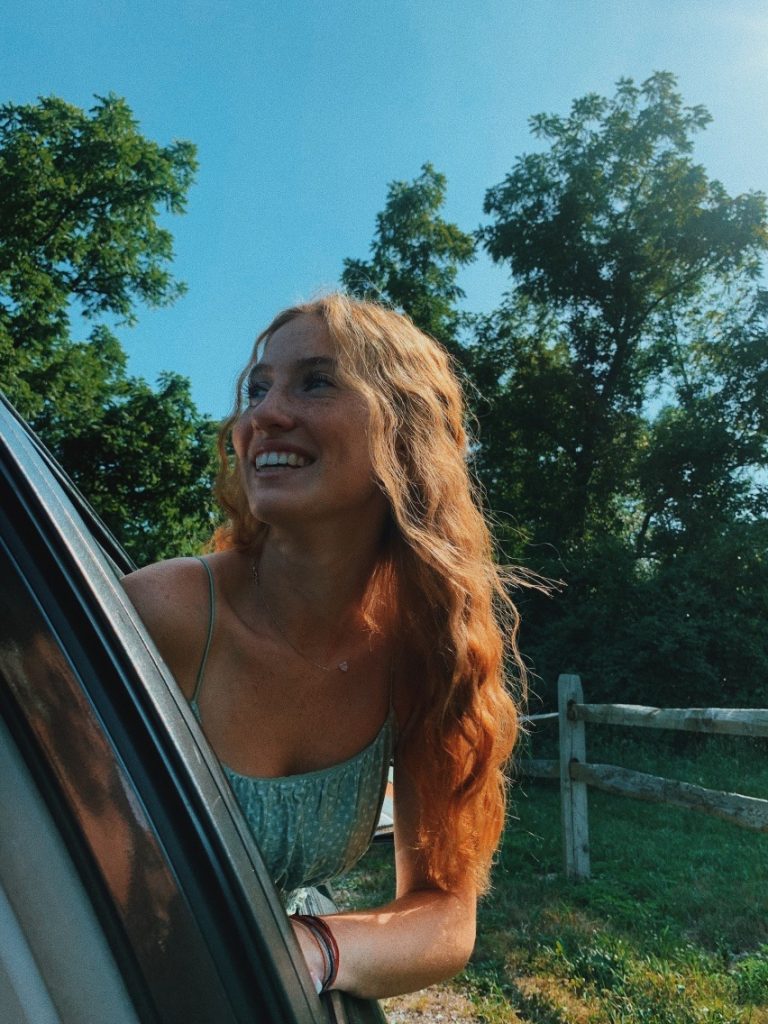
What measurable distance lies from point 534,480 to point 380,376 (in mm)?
18574

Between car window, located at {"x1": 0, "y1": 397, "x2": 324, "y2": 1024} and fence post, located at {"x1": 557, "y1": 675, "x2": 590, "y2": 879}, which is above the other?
car window, located at {"x1": 0, "y1": 397, "x2": 324, "y2": 1024}

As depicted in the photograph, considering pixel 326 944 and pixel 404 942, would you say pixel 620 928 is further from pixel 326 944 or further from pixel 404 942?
pixel 326 944

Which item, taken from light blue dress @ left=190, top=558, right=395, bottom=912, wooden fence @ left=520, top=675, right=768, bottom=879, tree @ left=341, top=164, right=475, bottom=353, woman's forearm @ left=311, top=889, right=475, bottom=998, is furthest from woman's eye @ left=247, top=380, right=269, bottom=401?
tree @ left=341, top=164, right=475, bottom=353

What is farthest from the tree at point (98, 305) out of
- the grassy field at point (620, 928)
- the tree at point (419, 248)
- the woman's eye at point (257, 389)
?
the woman's eye at point (257, 389)

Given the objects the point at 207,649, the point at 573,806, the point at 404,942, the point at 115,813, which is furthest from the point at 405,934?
the point at 573,806

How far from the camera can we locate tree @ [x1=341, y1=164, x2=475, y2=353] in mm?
22358

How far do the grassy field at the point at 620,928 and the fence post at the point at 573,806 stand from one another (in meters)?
0.18

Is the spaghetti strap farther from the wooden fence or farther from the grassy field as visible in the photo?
the wooden fence

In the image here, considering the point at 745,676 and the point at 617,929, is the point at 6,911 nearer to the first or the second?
the point at 617,929

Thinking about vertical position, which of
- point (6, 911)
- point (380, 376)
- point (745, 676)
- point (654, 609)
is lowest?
point (745, 676)

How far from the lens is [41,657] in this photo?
68cm

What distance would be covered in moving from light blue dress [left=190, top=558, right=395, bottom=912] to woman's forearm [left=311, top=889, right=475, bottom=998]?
204mm

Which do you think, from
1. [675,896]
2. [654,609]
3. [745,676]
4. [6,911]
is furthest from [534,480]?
[6,911]

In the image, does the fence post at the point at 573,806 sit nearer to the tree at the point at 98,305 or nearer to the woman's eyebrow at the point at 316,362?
the woman's eyebrow at the point at 316,362
